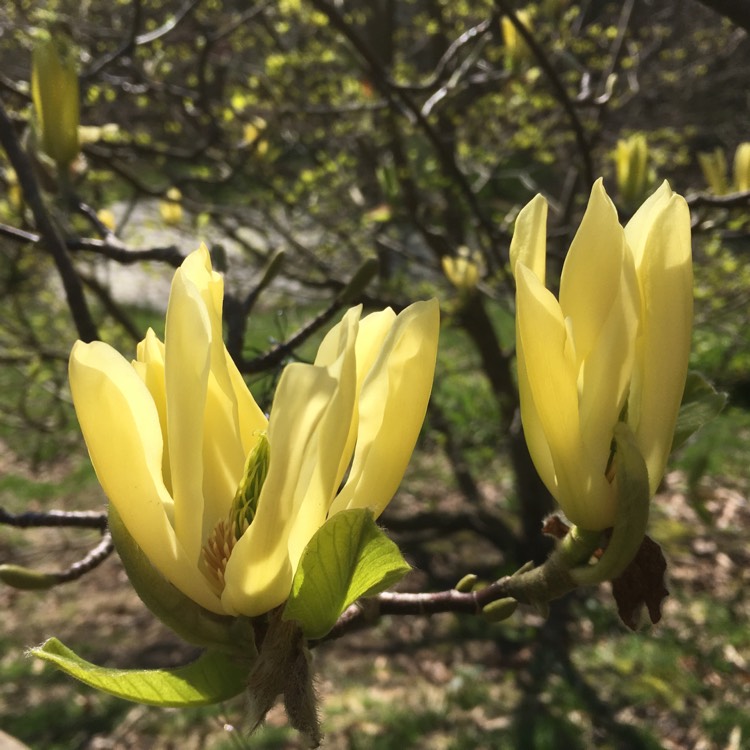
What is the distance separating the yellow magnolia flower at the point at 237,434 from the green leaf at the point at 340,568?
0.05 ft

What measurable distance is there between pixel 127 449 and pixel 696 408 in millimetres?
381

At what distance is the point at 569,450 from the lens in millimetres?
395

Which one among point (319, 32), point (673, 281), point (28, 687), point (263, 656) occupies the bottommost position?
point (28, 687)

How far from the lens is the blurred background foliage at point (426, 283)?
72.2 inches

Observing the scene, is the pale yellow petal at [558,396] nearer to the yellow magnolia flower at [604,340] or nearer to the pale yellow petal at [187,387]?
the yellow magnolia flower at [604,340]

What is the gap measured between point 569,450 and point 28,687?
2702 mm

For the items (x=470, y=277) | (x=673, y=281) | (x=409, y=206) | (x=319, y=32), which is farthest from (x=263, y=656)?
(x=319, y=32)

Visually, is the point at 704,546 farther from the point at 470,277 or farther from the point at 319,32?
the point at 319,32

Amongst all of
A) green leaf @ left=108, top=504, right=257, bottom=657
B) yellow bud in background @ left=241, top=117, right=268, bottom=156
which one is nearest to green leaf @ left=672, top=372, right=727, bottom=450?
green leaf @ left=108, top=504, right=257, bottom=657

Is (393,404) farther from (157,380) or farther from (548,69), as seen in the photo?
(548,69)

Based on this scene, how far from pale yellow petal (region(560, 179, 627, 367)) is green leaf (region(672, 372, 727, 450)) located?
0.38ft

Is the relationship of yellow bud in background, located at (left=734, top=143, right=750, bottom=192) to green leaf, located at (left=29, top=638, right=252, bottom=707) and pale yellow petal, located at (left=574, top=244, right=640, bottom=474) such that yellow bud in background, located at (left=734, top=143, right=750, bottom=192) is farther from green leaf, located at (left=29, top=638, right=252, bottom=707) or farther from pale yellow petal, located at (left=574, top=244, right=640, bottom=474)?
green leaf, located at (left=29, top=638, right=252, bottom=707)

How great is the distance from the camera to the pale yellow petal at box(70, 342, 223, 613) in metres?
0.38

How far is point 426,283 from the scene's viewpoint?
10.1 feet
